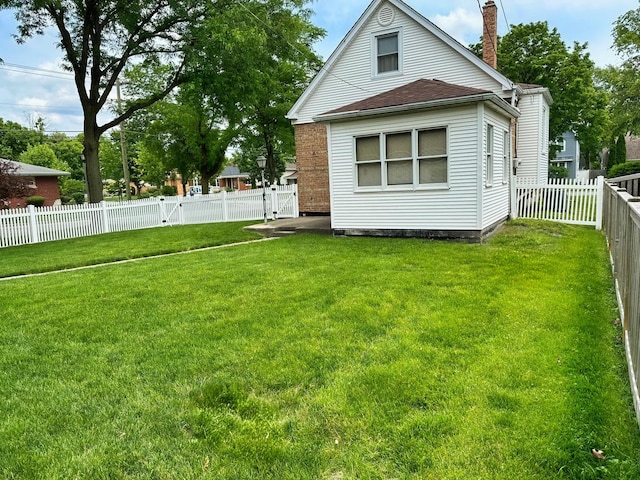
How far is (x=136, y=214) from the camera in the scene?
54.9 ft

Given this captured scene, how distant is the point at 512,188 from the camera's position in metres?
12.3

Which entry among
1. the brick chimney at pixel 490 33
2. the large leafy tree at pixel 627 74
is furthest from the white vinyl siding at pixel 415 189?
the large leafy tree at pixel 627 74

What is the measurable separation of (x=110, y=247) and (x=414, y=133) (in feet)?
28.2

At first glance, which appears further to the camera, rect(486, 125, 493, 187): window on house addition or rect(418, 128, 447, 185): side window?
rect(486, 125, 493, 187): window on house addition

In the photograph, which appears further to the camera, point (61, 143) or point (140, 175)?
point (61, 143)

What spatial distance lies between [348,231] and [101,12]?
526 inches

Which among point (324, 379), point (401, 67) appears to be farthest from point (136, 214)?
point (324, 379)

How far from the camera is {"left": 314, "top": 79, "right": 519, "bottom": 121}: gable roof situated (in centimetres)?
890

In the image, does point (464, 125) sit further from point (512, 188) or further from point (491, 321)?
point (491, 321)

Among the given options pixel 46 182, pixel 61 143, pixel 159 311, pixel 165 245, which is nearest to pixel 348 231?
pixel 165 245

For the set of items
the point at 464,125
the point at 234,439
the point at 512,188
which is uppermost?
the point at 464,125

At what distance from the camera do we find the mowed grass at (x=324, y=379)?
97.6 inches

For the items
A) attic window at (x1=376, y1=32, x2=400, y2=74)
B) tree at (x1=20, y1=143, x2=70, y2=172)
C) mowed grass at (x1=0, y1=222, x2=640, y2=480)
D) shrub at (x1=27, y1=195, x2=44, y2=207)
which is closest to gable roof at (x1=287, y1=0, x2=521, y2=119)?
attic window at (x1=376, y1=32, x2=400, y2=74)

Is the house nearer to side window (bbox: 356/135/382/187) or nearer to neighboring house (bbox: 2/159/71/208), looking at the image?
side window (bbox: 356/135/382/187)
